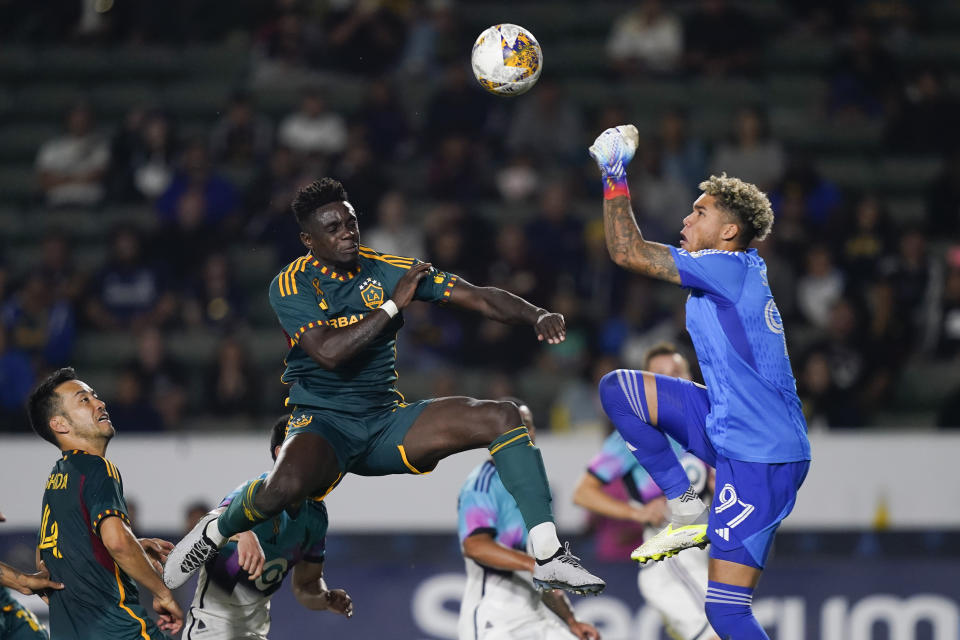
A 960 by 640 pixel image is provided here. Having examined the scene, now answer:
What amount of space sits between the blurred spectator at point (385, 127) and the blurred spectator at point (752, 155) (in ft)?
11.1

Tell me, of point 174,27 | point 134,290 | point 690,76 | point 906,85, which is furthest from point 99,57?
point 906,85

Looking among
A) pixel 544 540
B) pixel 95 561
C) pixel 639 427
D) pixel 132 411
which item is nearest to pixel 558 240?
pixel 132 411

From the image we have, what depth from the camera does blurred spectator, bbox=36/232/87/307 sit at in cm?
1341

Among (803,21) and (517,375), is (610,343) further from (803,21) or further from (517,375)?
(803,21)

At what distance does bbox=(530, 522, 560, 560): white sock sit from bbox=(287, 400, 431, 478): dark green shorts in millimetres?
732

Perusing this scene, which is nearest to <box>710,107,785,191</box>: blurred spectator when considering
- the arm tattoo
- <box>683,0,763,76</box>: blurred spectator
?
<box>683,0,763,76</box>: blurred spectator

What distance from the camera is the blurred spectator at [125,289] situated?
13422 mm

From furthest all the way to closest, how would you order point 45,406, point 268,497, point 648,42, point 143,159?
point 648,42, point 143,159, point 45,406, point 268,497

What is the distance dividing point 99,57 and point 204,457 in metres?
7.89

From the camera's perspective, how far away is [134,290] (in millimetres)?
13461

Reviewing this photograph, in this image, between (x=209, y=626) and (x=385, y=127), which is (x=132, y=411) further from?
(x=209, y=626)

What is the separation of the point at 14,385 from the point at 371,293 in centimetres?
713

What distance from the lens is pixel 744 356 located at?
6.24 m

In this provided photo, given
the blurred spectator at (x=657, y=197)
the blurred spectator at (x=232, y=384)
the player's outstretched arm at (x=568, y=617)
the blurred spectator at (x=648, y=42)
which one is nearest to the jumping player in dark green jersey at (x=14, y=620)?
the player's outstretched arm at (x=568, y=617)
